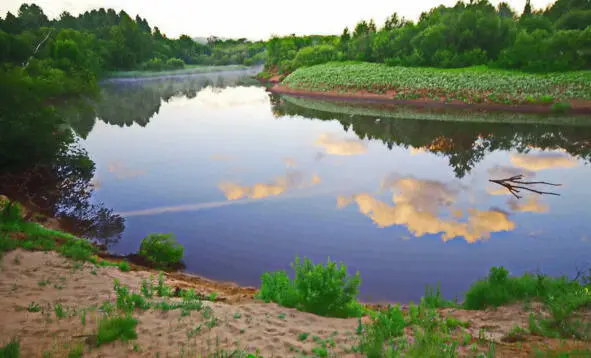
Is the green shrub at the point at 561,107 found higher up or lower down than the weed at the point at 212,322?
higher up

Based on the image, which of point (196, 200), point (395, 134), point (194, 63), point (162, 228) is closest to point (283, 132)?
point (395, 134)

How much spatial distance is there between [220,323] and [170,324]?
86 centimetres

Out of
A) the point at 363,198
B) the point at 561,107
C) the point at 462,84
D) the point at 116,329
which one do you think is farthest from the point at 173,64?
the point at 116,329

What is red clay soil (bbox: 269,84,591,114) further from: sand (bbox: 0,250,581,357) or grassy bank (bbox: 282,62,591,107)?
sand (bbox: 0,250,581,357)

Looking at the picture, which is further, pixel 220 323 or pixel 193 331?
pixel 220 323

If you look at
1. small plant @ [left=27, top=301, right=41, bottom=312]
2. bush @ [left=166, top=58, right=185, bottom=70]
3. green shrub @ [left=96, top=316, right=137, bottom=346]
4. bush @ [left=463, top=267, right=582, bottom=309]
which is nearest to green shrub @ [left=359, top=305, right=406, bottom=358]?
bush @ [left=463, top=267, right=582, bottom=309]

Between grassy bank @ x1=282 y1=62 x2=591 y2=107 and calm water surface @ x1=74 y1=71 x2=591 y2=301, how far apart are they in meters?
12.6

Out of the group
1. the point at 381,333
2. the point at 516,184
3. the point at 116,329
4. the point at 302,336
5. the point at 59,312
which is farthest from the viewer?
the point at 516,184

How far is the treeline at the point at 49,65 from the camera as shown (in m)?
15.5

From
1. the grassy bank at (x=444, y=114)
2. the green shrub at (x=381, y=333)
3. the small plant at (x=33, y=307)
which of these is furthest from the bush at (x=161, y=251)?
the grassy bank at (x=444, y=114)

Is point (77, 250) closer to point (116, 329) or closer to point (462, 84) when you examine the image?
point (116, 329)

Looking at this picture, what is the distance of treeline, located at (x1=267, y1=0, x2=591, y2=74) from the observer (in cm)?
4522

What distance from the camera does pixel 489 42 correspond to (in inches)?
2169

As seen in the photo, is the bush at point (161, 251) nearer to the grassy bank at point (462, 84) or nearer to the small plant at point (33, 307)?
the small plant at point (33, 307)
